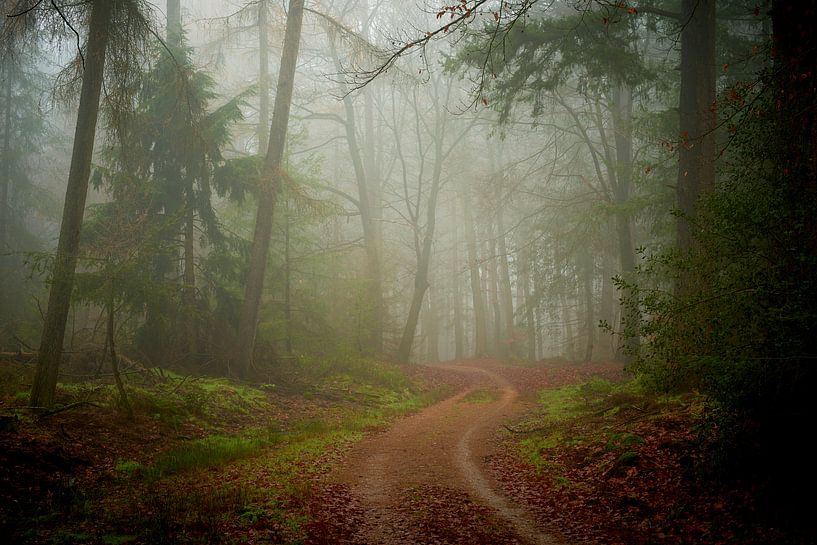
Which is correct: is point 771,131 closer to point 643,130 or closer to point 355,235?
point 643,130

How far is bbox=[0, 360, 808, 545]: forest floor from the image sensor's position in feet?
17.6

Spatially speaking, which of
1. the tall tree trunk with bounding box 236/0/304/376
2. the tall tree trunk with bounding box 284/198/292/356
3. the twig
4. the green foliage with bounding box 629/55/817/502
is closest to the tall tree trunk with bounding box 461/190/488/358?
the tall tree trunk with bounding box 284/198/292/356

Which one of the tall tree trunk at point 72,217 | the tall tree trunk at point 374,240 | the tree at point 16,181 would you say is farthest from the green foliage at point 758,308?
the tree at point 16,181

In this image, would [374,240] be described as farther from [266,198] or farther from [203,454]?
[203,454]

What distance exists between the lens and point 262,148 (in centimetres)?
2050

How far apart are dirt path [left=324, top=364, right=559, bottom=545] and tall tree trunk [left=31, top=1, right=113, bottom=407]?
5.51 m

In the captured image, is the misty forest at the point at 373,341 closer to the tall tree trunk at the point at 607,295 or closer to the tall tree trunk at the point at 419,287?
the tall tree trunk at the point at 419,287

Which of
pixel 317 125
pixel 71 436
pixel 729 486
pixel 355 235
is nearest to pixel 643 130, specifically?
pixel 729 486

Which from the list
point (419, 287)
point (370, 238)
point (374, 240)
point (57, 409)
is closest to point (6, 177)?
point (370, 238)

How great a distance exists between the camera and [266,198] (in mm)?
14898

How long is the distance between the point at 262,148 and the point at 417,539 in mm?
18105

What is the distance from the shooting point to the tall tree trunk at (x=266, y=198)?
14648 mm

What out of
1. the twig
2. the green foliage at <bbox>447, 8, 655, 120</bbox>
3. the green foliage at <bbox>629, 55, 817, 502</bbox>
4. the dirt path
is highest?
the green foliage at <bbox>447, 8, 655, 120</bbox>

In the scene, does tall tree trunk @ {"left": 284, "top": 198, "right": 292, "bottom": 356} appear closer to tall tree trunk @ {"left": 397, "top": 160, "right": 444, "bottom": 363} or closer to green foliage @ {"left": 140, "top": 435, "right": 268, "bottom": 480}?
tall tree trunk @ {"left": 397, "top": 160, "right": 444, "bottom": 363}
